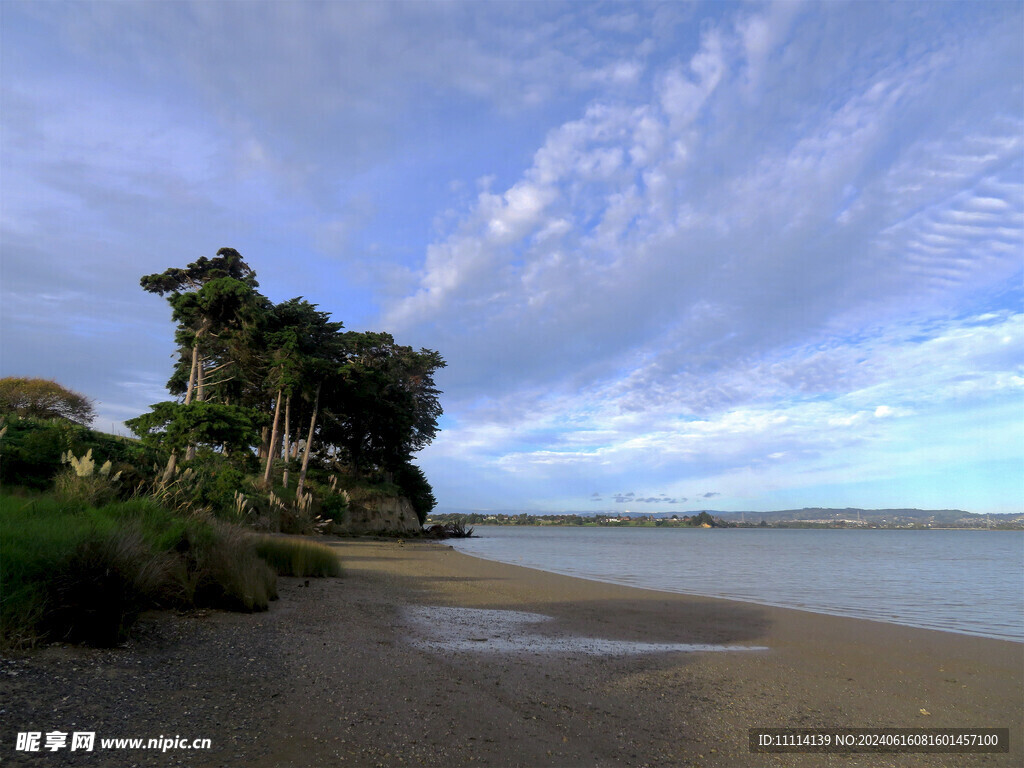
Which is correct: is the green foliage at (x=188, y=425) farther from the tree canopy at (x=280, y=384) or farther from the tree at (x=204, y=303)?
the tree at (x=204, y=303)

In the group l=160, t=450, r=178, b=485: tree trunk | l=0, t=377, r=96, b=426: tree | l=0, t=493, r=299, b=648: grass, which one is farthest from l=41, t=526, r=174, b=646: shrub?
l=0, t=377, r=96, b=426: tree

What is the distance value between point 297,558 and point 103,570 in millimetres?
6833

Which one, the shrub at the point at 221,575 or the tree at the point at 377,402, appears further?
the tree at the point at 377,402

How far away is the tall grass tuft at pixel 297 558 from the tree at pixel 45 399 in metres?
18.3

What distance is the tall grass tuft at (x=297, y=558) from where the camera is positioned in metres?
11.2

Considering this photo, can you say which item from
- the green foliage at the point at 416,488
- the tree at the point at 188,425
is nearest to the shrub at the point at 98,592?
the tree at the point at 188,425

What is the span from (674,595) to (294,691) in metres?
11.5

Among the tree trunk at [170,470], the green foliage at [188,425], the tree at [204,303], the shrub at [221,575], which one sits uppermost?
the tree at [204,303]

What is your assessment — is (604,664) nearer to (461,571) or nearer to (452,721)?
(452,721)

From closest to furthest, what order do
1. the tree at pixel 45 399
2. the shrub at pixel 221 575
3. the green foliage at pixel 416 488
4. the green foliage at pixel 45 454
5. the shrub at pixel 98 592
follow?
the shrub at pixel 98 592 < the shrub at pixel 221 575 < the green foliage at pixel 45 454 < the tree at pixel 45 399 < the green foliage at pixel 416 488

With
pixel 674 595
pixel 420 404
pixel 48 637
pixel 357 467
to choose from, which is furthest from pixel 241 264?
pixel 48 637

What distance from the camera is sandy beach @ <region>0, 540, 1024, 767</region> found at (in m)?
3.68

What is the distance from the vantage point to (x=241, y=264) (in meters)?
29.7

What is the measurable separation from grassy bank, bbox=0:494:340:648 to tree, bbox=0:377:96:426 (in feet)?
71.2
